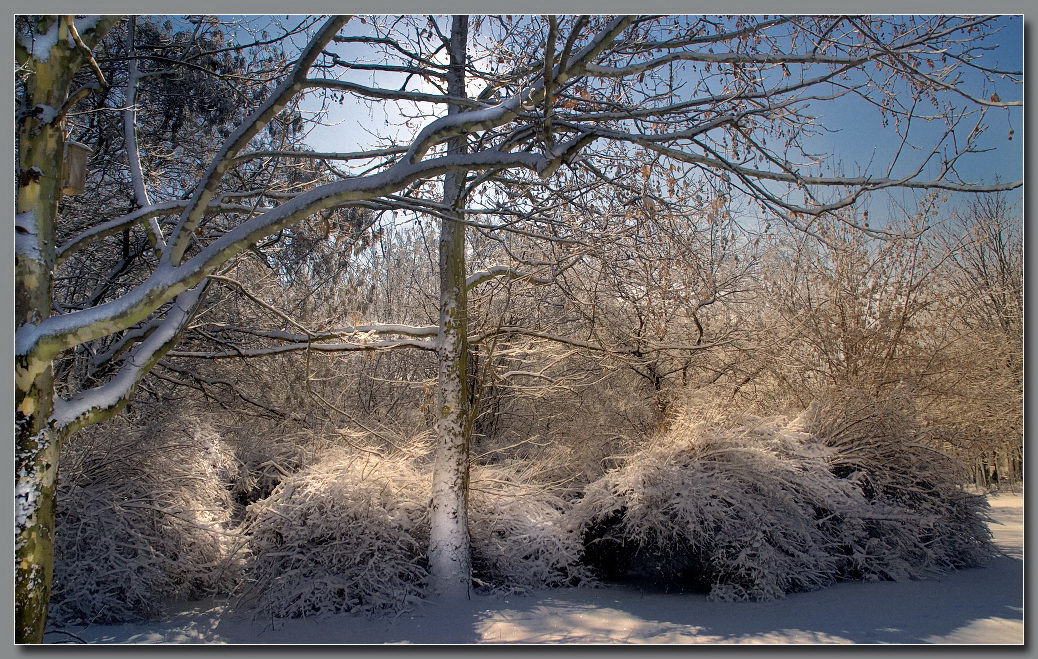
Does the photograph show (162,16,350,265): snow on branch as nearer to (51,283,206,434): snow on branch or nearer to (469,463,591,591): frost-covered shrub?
(51,283,206,434): snow on branch

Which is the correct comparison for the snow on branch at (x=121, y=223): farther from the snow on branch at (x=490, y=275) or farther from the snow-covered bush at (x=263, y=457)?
the snow-covered bush at (x=263, y=457)

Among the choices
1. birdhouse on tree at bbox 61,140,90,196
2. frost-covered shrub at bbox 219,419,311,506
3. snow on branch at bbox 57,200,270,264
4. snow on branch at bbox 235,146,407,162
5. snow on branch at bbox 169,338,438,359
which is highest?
snow on branch at bbox 235,146,407,162

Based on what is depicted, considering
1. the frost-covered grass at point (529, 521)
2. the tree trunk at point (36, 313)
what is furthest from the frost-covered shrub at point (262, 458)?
the tree trunk at point (36, 313)

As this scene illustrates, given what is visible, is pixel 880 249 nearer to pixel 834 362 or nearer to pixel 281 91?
pixel 834 362

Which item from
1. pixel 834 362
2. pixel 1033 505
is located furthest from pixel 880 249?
pixel 1033 505

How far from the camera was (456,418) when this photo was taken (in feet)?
18.2

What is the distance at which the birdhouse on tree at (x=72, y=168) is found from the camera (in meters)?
3.77

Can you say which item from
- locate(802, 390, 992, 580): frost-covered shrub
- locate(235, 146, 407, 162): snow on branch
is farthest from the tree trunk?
locate(802, 390, 992, 580): frost-covered shrub

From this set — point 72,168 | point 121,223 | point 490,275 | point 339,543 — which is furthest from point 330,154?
point 339,543

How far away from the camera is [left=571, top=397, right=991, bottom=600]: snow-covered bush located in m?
5.28

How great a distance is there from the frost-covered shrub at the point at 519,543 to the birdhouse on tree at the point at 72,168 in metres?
3.52

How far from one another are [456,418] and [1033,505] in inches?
147

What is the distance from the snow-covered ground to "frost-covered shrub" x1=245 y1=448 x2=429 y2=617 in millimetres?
181

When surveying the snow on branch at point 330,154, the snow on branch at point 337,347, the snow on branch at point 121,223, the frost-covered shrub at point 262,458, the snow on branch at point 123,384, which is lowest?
the frost-covered shrub at point 262,458
